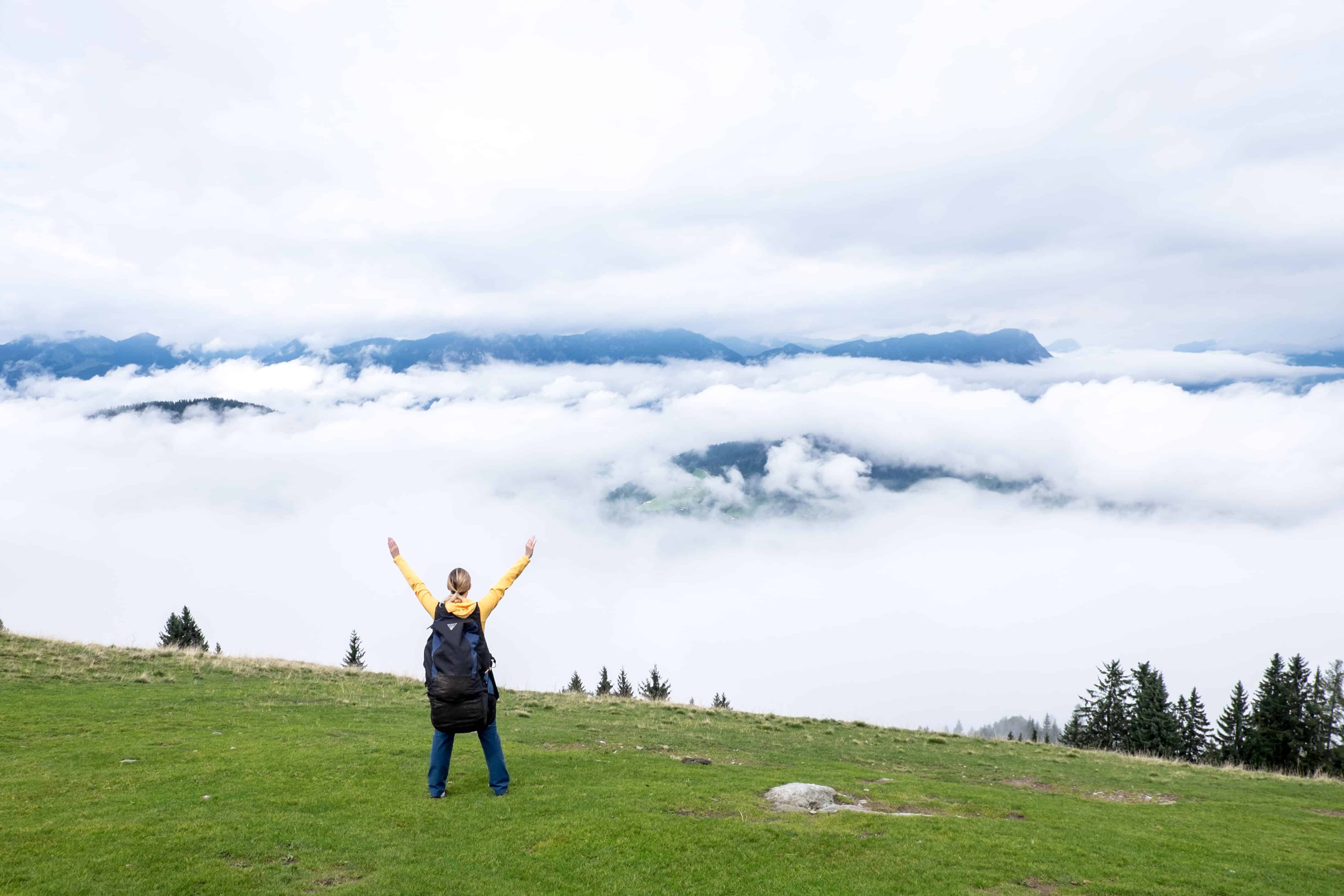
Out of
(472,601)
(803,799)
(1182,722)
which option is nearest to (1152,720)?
(1182,722)

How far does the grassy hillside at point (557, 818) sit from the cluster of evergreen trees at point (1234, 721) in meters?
50.3

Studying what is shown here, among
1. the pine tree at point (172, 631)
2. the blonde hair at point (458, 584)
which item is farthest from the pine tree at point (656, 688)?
the blonde hair at point (458, 584)

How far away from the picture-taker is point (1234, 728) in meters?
74.9

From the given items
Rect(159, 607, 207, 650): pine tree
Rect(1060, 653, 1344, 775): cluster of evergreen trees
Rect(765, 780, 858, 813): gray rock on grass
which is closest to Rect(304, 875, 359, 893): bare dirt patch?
Rect(765, 780, 858, 813): gray rock on grass

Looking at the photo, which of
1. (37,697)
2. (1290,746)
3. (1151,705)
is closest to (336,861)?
(37,697)

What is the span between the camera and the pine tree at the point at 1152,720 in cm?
7038

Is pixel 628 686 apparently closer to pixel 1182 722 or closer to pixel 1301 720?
pixel 1301 720

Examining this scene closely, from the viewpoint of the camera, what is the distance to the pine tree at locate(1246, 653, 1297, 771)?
61469 mm

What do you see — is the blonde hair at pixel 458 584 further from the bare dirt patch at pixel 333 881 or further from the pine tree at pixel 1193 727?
the pine tree at pixel 1193 727

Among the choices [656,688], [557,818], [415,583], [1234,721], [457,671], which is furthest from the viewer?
[656,688]

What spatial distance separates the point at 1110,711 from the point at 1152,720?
5556 mm

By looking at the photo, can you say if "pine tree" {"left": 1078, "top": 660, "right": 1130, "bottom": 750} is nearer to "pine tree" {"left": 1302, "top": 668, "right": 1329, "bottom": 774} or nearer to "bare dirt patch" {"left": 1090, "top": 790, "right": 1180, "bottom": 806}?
"pine tree" {"left": 1302, "top": 668, "right": 1329, "bottom": 774}

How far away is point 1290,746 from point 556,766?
75040mm

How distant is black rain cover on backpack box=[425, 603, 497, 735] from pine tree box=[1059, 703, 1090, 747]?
82.1 meters
